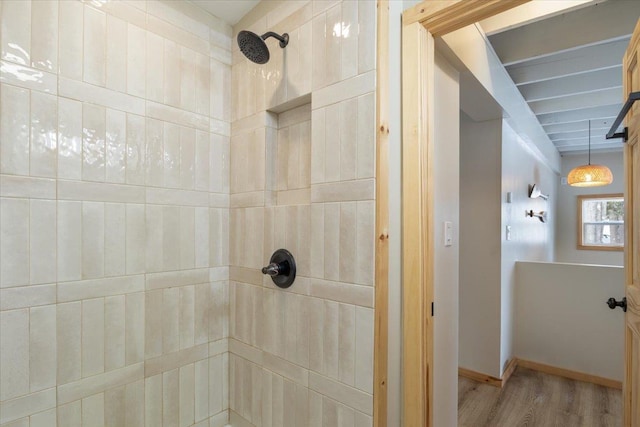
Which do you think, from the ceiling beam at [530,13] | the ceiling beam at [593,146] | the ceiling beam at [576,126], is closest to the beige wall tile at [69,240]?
the ceiling beam at [530,13]

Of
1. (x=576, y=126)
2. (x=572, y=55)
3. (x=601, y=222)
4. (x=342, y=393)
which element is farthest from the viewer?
(x=601, y=222)

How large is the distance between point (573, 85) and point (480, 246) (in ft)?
5.75

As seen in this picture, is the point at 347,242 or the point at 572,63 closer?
the point at 347,242

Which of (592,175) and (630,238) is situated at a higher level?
(592,175)

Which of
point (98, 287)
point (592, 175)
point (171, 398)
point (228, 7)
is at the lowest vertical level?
point (171, 398)

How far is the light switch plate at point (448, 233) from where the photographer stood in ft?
5.40

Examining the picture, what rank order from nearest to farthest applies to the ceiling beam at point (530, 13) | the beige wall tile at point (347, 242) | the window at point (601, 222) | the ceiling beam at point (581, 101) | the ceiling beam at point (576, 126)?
the beige wall tile at point (347, 242) < the ceiling beam at point (530, 13) < the ceiling beam at point (581, 101) < the ceiling beam at point (576, 126) < the window at point (601, 222)

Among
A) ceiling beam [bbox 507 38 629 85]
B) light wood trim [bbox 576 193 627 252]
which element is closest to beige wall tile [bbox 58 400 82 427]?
ceiling beam [bbox 507 38 629 85]

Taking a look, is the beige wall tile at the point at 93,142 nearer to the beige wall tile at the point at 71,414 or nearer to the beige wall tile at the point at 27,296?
the beige wall tile at the point at 27,296

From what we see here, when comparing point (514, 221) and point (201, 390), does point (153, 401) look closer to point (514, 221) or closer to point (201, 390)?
point (201, 390)

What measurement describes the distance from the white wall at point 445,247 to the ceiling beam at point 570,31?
3.16 feet

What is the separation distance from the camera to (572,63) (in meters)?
2.60

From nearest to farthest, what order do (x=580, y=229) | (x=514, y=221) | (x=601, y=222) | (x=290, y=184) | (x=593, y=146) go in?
(x=290, y=184) → (x=514, y=221) → (x=593, y=146) → (x=601, y=222) → (x=580, y=229)

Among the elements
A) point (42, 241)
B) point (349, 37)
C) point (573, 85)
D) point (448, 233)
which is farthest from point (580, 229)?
point (42, 241)
